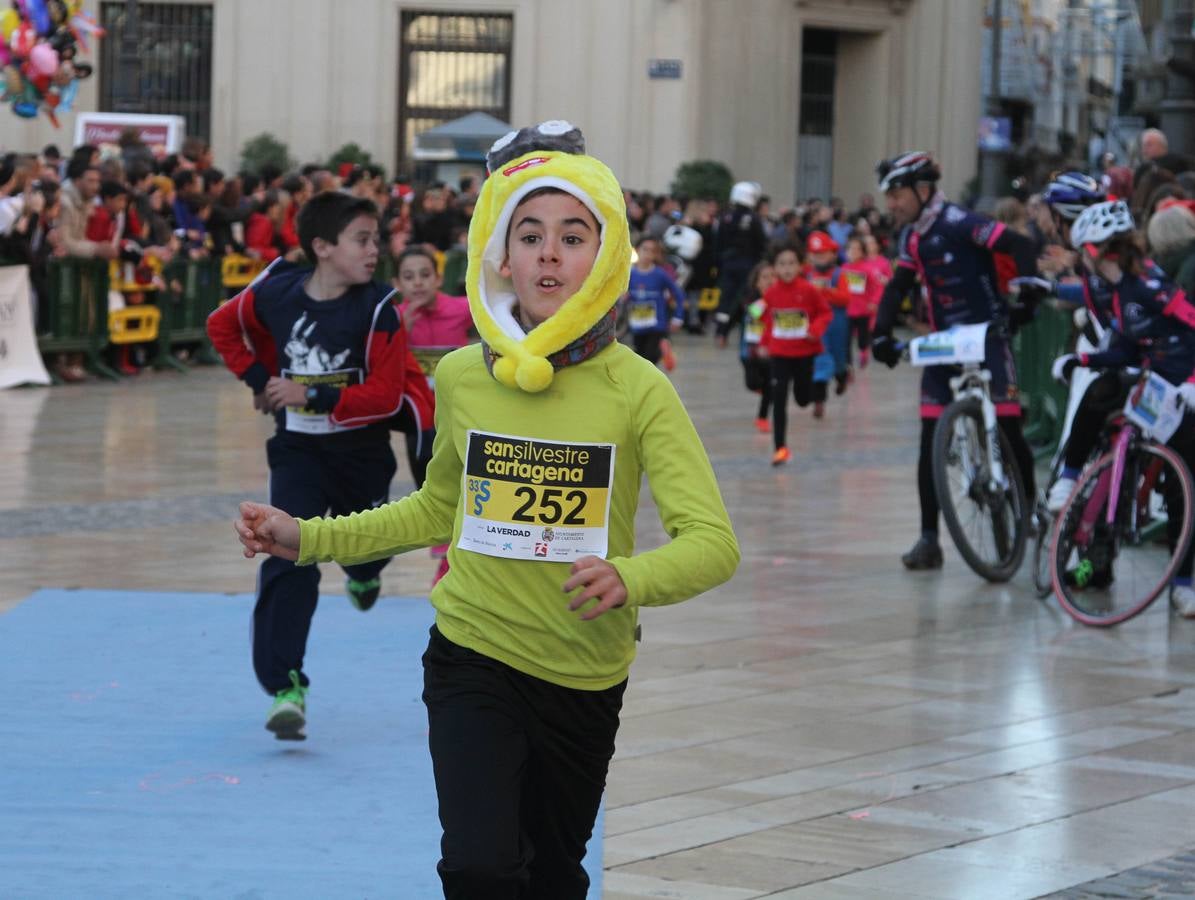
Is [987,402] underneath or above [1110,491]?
→ above

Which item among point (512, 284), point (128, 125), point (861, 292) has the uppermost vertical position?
point (128, 125)

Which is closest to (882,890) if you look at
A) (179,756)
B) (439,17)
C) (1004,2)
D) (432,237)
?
(179,756)

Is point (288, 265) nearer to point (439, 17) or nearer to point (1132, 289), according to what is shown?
point (1132, 289)

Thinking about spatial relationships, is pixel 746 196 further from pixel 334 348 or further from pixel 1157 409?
pixel 334 348

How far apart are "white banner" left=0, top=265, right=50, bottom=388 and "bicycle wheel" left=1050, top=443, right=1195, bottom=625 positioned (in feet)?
39.5

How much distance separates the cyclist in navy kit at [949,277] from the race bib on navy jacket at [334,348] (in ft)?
13.9

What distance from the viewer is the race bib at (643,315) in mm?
20281

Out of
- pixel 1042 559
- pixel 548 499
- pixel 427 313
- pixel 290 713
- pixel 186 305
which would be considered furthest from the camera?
pixel 186 305

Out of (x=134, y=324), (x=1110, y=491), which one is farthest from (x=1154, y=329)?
(x=134, y=324)

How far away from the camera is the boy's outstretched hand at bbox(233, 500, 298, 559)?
170 inches

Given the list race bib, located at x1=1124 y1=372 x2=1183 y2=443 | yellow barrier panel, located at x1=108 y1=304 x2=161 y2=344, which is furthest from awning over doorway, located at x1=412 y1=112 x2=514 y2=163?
race bib, located at x1=1124 y1=372 x2=1183 y2=443

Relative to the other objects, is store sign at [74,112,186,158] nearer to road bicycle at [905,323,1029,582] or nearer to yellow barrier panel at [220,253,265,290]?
yellow barrier panel at [220,253,265,290]

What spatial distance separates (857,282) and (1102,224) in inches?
692

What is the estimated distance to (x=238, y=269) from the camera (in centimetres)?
2395
